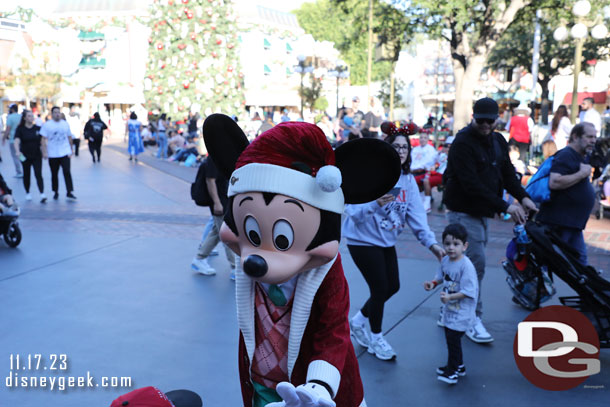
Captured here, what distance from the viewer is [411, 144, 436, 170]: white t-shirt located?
33.3ft

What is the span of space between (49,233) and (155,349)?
484cm

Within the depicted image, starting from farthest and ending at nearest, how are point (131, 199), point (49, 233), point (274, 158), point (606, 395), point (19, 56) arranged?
point (19, 56) < point (131, 199) < point (49, 233) < point (606, 395) < point (274, 158)

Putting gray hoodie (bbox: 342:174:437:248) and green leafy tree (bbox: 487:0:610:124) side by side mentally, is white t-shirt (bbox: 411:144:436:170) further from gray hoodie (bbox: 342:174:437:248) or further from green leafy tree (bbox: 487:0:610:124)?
green leafy tree (bbox: 487:0:610:124)

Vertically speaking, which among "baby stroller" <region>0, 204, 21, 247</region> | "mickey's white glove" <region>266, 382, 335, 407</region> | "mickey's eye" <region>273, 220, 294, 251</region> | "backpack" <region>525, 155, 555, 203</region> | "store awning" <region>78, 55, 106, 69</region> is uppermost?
"store awning" <region>78, 55, 106, 69</region>

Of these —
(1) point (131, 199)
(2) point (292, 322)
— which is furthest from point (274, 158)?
(1) point (131, 199)

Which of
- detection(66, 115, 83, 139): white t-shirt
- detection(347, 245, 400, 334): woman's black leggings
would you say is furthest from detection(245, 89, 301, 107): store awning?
detection(347, 245, 400, 334): woman's black leggings

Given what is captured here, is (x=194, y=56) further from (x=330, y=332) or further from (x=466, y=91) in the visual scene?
(x=330, y=332)

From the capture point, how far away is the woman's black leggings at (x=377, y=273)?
4215 mm

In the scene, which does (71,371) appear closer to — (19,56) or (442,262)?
(442,262)

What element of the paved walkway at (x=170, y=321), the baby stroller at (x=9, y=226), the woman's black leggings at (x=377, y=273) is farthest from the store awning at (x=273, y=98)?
the woman's black leggings at (x=377, y=273)

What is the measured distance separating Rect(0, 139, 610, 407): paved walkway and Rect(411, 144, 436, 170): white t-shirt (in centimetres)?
147

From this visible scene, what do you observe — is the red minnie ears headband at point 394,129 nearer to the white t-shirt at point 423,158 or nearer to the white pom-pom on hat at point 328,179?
the white pom-pom on hat at point 328,179

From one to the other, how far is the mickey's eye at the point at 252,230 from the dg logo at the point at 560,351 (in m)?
2.78

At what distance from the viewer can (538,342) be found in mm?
4598
